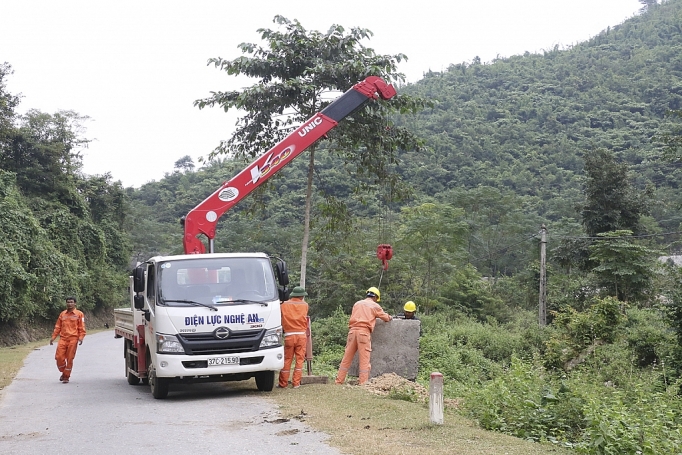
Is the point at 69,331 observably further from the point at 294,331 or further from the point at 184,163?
the point at 184,163

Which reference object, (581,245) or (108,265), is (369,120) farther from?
(108,265)

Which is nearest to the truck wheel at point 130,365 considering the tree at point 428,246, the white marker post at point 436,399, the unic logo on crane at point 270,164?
the unic logo on crane at point 270,164

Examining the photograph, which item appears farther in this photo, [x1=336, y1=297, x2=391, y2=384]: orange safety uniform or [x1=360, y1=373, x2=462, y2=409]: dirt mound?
[x1=336, y1=297, x2=391, y2=384]: orange safety uniform

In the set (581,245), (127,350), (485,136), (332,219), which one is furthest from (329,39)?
(485,136)

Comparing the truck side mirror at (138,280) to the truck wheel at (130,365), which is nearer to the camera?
the truck side mirror at (138,280)

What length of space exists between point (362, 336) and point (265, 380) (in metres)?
1.81

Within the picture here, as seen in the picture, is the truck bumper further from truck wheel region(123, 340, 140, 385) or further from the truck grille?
truck wheel region(123, 340, 140, 385)

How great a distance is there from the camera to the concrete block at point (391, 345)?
538 inches

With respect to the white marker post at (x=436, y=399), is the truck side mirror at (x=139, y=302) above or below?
above

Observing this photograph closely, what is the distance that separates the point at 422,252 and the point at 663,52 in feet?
245

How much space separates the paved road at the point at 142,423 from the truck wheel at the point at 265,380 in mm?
288

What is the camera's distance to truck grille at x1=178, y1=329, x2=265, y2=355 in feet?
37.2

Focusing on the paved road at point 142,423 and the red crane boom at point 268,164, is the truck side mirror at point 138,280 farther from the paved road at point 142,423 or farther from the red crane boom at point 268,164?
the paved road at point 142,423

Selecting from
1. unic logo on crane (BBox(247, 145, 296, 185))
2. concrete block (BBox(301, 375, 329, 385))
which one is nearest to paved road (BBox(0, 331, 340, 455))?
concrete block (BBox(301, 375, 329, 385))
